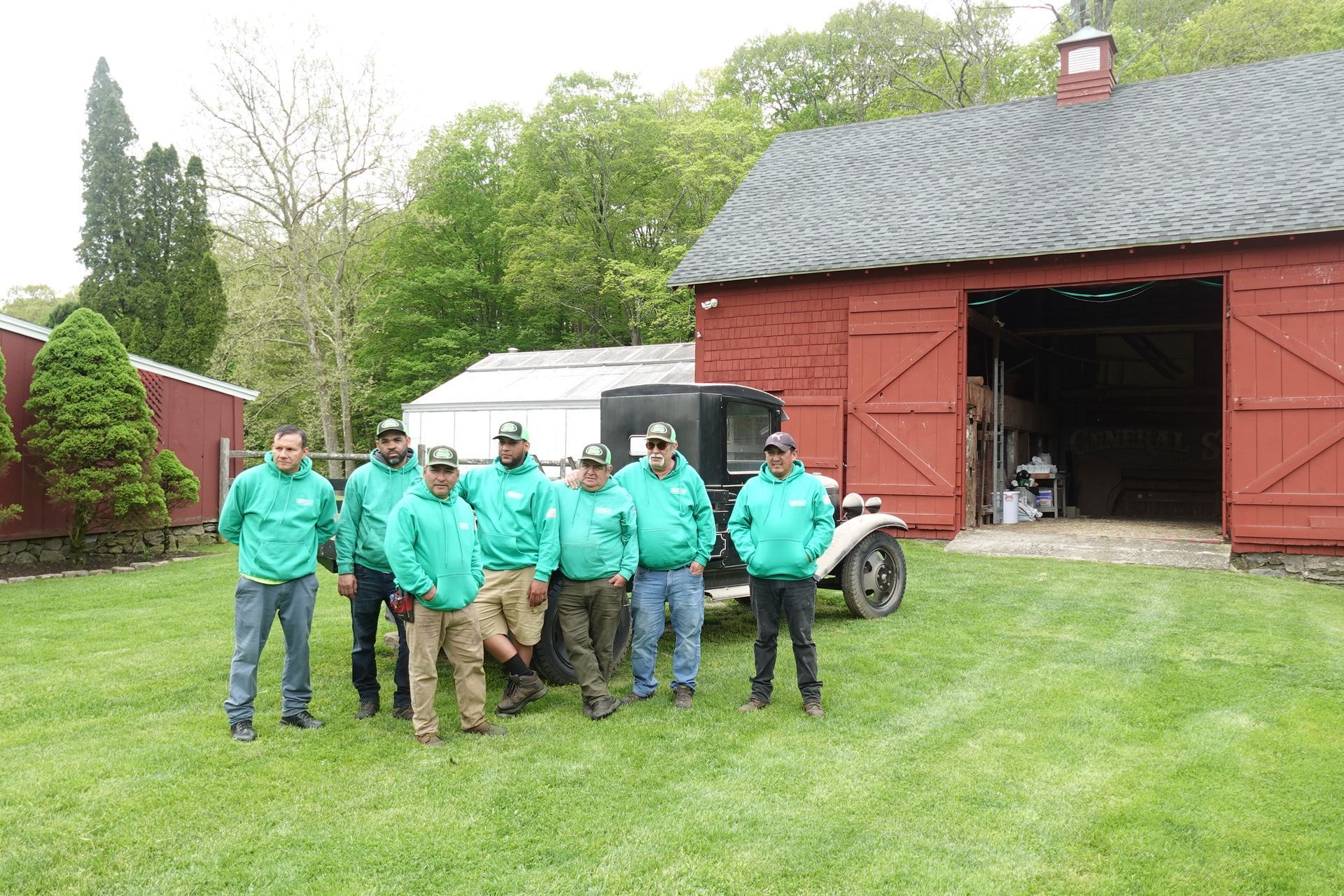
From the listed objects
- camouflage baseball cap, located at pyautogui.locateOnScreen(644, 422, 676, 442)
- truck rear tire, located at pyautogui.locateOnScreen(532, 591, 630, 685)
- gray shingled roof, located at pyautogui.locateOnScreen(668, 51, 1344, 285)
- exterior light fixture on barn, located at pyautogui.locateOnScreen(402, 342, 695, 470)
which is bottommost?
truck rear tire, located at pyautogui.locateOnScreen(532, 591, 630, 685)

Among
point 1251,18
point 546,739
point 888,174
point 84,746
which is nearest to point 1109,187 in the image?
point 888,174

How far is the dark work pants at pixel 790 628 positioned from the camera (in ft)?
18.1

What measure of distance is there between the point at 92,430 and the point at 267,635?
8117 mm

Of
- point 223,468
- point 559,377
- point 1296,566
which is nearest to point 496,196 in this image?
point 559,377

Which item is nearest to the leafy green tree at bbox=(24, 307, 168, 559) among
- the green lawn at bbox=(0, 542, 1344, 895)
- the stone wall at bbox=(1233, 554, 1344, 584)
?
the green lawn at bbox=(0, 542, 1344, 895)

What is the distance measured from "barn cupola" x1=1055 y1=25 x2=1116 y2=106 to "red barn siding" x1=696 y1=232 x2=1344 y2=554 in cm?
491

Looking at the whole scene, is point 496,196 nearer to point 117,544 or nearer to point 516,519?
point 117,544

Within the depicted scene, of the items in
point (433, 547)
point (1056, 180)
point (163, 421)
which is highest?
point (1056, 180)

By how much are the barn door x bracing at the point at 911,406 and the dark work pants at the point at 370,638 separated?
9555 mm

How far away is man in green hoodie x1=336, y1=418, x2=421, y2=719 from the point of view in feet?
17.8

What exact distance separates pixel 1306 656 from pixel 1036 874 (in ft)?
15.4

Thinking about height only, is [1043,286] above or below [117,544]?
above

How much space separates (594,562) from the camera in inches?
215

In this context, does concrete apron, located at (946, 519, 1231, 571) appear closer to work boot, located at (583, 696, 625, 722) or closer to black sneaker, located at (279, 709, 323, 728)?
work boot, located at (583, 696, 625, 722)
